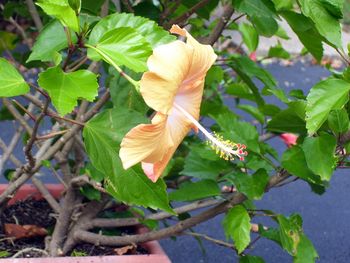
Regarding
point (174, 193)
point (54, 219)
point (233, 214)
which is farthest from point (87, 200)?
point (233, 214)

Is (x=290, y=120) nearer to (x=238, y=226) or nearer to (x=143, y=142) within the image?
(x=238, y=226)

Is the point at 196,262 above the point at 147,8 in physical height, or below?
below

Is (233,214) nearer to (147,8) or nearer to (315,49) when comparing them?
(315,49)

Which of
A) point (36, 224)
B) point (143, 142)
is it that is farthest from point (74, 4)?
point (36, 224)

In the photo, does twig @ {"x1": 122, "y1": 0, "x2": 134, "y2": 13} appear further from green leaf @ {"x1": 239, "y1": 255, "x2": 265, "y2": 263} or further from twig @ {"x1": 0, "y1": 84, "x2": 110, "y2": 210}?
green leaf @ {"x1": 239, "y1": 255, "x2": 265, "y2": 263}

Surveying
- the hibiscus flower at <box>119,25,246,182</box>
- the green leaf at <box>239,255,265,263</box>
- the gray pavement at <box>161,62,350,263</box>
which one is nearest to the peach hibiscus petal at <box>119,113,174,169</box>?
the hibiscus flower at <box>119,25,246,182</box>

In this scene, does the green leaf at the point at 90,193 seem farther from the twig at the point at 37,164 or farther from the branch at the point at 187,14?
the branch at the point at 187,14
